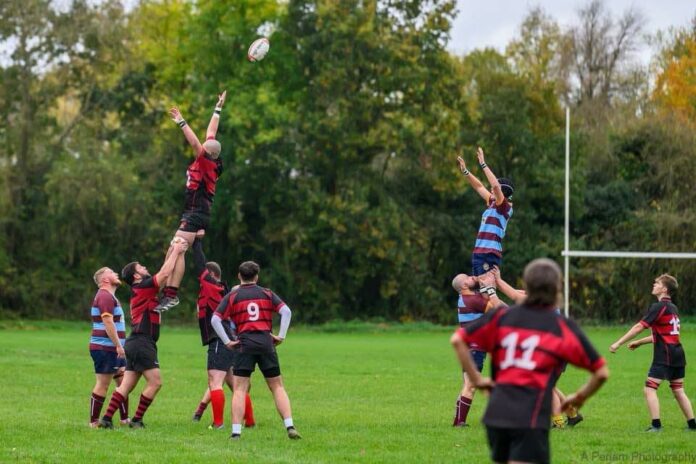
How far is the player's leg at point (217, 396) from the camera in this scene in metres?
14.9

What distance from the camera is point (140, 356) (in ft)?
47.9

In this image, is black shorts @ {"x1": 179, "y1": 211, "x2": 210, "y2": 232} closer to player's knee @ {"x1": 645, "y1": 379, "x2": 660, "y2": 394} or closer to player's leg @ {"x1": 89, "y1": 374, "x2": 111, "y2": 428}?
player's leg @ {"x1": 89, "y1": 374, "x2": 111, "y2": 428}

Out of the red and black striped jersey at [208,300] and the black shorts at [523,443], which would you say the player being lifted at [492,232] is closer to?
the red and black striped jersey at [208,300]

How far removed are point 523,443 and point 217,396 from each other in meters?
8.17

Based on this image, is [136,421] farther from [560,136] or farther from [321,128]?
[560,136]

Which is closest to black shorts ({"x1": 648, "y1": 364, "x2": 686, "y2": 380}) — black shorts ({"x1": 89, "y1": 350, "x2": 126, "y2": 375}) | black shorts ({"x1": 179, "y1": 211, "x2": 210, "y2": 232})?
black shorts ({"x1": 179, "y1": 211, "x2": 210, "y2": 232})

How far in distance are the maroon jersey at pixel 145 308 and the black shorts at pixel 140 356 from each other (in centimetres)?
16

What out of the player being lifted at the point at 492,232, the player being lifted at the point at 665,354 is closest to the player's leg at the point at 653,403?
the player being lifted at the point at 665,354

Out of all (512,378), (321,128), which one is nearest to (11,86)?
(321,128)

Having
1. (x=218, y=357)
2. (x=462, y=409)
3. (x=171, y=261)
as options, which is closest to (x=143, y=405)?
(x=218, y=357)

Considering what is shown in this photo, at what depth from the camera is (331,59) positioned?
170 ft

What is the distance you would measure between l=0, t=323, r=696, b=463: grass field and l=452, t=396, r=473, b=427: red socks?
0.64 feet

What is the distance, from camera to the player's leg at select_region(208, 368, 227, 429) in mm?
14913

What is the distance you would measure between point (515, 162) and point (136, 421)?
4089cm
